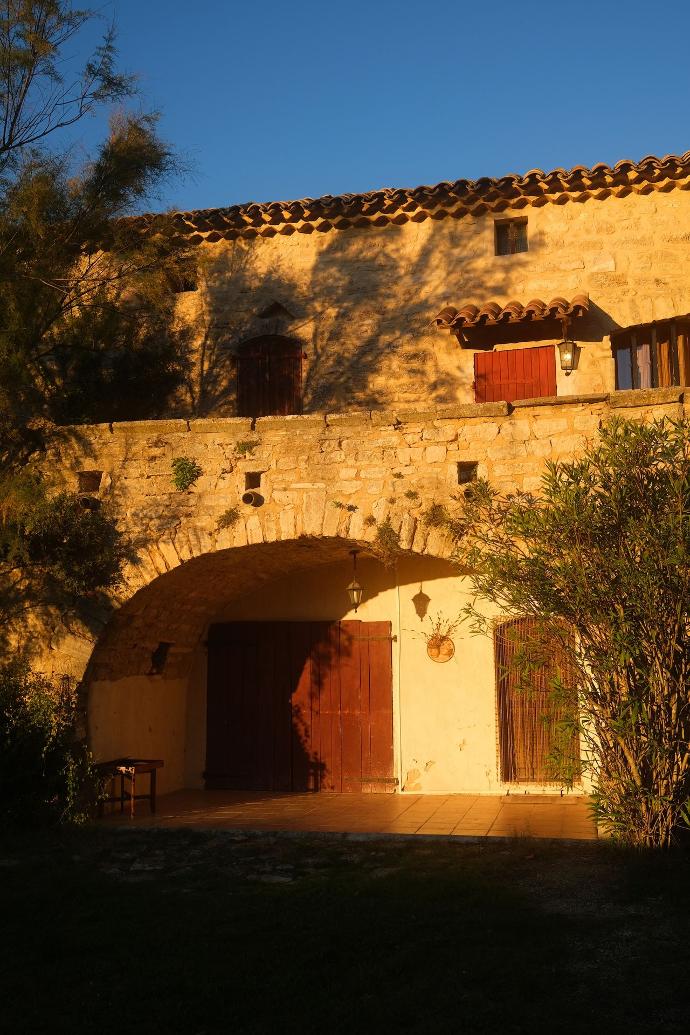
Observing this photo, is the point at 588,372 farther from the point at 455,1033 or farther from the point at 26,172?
the point at 455,1033

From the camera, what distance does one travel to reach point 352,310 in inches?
561

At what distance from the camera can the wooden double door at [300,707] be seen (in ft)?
38.9

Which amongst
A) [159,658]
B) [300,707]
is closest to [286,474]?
[159,658]

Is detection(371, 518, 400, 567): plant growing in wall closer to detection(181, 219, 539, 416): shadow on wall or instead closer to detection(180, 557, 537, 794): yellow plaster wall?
detection(180, 557, 537, 794): yellow plaster wall

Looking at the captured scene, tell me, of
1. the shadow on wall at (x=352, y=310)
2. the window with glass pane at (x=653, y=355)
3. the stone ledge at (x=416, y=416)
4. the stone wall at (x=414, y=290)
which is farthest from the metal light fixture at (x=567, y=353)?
the stone ledge at (x=416, y=416)

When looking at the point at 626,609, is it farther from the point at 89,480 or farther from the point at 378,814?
the point at 89,480

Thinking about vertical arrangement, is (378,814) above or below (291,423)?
below

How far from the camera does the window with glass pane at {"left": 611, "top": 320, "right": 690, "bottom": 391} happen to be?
42.7ft

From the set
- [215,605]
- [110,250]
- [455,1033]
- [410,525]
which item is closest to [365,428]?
[410,525]

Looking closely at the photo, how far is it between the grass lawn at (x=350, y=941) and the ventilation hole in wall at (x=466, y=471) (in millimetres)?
3285

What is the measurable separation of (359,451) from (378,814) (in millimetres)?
3629

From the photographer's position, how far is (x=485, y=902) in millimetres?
6316

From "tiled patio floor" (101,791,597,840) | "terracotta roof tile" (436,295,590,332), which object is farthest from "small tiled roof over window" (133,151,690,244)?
"tiled patio floor" (101,791,597,840)

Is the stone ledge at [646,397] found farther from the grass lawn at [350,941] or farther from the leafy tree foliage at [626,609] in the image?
the grass lawn at [350,941]
